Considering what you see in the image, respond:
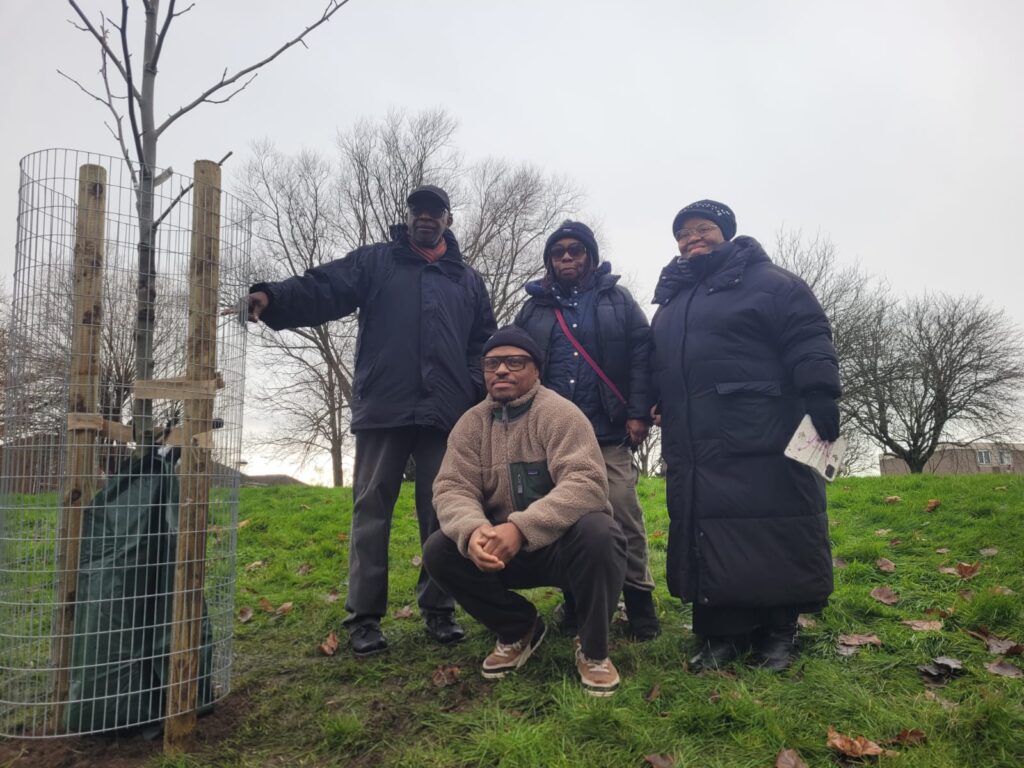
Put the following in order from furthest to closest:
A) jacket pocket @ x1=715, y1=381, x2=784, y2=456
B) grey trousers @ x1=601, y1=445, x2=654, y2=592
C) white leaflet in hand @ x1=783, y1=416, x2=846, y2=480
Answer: grey trousers @ x1=601, y1=445, x2=654, y2=592
jacket pocket @ x1=715, y1=381, x2=784, y2=456
white leaflet in hand @ x1=783, y1=416, x2=846, y2=480

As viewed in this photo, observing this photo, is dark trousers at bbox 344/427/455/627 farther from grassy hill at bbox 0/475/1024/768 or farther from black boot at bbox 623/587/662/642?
black boot at bbox 623/587/662/642

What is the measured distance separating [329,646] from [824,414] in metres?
2.87

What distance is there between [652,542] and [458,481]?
3.69 meters

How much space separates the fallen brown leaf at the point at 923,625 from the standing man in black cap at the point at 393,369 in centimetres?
243

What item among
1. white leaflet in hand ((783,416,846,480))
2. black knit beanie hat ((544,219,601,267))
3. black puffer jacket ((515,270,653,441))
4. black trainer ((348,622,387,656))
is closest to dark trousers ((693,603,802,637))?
white leaflet in hand ((783,416,846,480))

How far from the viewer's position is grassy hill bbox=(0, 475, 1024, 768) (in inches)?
100

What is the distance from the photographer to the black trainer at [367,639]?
145 inches

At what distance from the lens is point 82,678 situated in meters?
2.74

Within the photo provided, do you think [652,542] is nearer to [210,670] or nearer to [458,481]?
[458,481]

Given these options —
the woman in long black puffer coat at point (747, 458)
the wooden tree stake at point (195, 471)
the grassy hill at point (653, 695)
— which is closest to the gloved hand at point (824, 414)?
the woman in long black puffer coat at point (747, 458)

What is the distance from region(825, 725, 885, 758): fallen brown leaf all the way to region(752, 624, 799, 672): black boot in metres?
0.74

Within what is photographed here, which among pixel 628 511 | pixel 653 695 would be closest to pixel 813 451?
pixel 628 511

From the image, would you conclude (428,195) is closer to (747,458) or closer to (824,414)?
(747,458)

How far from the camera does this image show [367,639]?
3.71 meters
